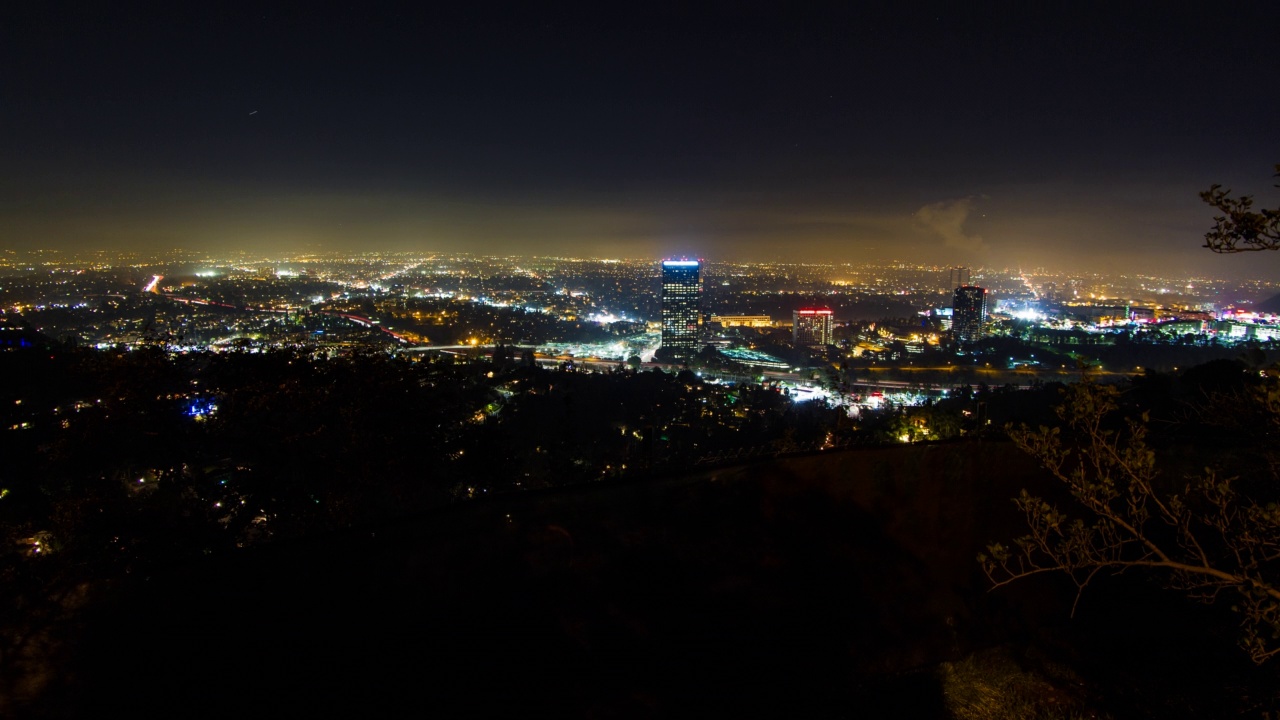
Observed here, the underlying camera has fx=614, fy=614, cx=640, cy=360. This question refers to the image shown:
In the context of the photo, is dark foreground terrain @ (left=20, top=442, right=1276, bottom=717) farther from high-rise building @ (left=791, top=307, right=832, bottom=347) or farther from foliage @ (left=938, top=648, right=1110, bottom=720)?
high-rise building @ (left=791, top=307, right=832, bottom=347)

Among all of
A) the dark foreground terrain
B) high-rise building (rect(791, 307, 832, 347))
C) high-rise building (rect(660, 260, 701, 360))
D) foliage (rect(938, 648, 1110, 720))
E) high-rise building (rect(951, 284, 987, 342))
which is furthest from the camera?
high-rise building (rect(791, 307, 832, 347))

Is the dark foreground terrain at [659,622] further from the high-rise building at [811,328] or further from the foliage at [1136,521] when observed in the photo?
the high-rise building at [811,328]

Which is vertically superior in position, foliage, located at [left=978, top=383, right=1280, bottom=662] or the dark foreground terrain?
foliage, located at [left=978, top=383, right=1280, bottom=662]

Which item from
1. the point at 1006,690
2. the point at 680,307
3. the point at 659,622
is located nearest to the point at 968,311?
the point at 680,307

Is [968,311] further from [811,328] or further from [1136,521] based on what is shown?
[1136,521]

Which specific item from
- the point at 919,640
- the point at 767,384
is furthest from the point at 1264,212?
the point at 767,384

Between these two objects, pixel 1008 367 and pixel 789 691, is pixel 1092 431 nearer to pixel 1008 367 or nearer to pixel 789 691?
pixel 789 691

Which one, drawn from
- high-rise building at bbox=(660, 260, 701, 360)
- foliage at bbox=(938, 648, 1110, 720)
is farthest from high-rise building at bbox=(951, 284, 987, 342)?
foliage at bbox=(938, 648, 1110, 720)

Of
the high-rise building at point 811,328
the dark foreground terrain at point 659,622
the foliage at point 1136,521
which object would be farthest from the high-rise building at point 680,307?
the foliage at point 1136,521
